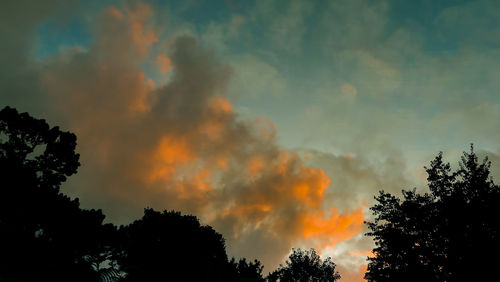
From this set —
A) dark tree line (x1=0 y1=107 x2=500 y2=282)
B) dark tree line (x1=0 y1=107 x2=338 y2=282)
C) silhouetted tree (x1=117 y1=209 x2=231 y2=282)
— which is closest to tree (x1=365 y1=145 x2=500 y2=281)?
dark tree line (x1=0 y1=107 x2=500 y2=282)

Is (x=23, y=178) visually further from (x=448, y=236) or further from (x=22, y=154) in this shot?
(x=448, y=236)

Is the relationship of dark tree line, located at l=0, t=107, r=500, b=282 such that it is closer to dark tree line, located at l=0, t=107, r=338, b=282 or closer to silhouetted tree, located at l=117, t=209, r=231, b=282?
dark tree line, located at l=0, t=107, r=338, b=282

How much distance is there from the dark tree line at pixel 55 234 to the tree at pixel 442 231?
52.4 ft

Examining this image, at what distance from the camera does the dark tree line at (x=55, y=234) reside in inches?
423

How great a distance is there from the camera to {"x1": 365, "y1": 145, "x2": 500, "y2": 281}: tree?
21.7 metres

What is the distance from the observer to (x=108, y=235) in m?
39.3

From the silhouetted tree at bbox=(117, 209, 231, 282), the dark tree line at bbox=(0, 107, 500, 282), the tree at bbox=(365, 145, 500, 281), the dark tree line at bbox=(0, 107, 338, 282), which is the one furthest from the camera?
the silhouetted tree at bbox=(117, 209, 231, 282)

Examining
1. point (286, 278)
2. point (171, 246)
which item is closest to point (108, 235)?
point (171, 246)

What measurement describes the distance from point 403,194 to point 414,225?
3.38 m

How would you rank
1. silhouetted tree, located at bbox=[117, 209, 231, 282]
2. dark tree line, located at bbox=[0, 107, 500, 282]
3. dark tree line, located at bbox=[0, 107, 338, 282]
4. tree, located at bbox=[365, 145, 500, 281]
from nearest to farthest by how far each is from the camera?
dark tree line, located at bbox=[0, 107, 338, 282]
dark tree line, located at bbox=[0, 107, 500, 282]
tree, located at bbox=[365, 145, 500, 281]
silhouetted tree, located at bbox=[117, 209, 231, 282]

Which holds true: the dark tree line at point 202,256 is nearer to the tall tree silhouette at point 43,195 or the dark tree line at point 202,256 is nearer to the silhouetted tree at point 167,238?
the tall tree silhouette at point 43,195

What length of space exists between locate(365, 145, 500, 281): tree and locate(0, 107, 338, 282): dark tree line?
1598 centimetres

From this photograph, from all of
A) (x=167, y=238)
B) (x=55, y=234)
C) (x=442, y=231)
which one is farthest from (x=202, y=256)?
(x=167, y=238)

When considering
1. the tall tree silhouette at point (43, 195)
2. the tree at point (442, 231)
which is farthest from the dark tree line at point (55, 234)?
the tree at point (442, 231)
